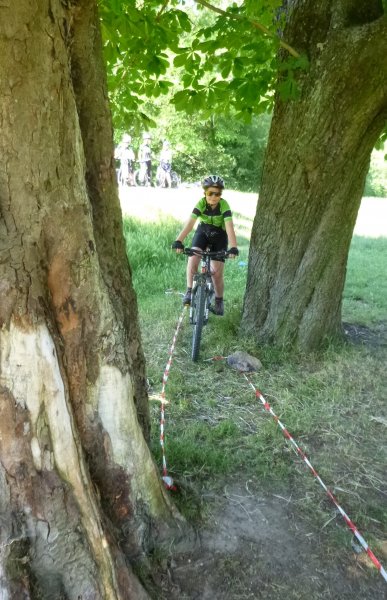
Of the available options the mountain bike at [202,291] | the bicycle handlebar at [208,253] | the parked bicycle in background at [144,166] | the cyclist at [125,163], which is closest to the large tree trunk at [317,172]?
the bicycle handlebar at [208,253]

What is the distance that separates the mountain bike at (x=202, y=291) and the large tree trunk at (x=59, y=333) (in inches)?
125

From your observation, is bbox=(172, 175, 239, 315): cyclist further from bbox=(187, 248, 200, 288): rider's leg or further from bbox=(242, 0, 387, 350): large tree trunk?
bbox=(242, 0, 387, 350): large tree trunk

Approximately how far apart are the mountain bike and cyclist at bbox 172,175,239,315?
14cm

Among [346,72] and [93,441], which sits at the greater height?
[346,72]

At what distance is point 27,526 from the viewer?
2.06m

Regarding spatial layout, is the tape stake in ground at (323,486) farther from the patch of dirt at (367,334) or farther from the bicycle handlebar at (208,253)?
the patch of dirt at (367,334)

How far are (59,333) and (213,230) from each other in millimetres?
4371

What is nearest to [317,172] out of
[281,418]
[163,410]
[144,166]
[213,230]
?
[213,230]

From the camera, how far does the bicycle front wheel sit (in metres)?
5.54

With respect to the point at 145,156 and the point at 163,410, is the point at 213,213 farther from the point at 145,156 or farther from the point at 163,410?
the point at 145,156

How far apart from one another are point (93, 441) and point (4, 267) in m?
0.92

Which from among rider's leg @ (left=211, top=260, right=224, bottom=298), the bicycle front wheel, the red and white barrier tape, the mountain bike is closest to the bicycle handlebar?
the mountain bike

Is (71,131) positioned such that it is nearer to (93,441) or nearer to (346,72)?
(93,441)

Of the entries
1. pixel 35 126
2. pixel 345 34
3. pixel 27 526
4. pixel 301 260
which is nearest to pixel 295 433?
pixel 301 260
